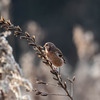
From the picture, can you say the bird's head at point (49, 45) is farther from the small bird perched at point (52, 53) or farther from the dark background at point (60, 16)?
the dark background at point (60, 16)

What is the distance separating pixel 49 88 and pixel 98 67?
4.93 feet

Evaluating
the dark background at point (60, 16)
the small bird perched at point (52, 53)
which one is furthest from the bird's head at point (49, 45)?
the dark background at point (60, 16)

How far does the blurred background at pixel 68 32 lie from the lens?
13.6 feet

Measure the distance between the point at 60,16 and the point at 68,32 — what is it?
2.12 metres

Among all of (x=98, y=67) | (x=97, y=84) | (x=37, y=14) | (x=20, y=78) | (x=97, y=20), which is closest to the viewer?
(x=20, y=78)

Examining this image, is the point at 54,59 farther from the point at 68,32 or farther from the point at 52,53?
the point at 68,32

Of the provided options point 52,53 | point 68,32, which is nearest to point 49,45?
point 52,53

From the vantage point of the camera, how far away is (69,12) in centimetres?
1712

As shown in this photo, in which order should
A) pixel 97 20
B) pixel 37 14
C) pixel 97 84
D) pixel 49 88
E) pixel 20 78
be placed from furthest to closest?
pixel 37 14 < pixel 97 20 < pixel 97 84 < pixel 49 88 < pixel 20 78

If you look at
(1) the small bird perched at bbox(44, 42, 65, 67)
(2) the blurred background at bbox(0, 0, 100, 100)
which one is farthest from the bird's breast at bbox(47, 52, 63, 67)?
(2) the blurred background at bbox(0, 0, 100, 100)

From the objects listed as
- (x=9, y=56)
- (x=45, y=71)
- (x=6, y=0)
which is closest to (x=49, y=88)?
(x=45, y=71)

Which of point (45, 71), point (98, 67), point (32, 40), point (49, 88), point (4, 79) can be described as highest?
point (98, 67)

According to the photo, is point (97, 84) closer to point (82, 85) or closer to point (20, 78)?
point (82, 85)

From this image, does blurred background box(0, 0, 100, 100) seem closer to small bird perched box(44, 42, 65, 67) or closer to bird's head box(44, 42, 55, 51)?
small bird perched box(44, 42, 65, 67)
